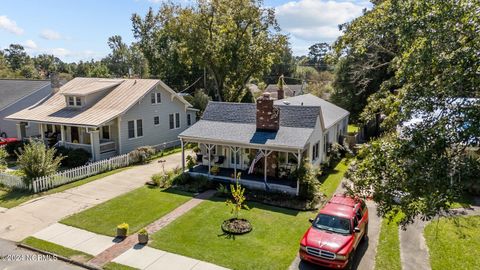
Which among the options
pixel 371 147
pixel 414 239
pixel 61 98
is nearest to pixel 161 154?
pixel 61 98

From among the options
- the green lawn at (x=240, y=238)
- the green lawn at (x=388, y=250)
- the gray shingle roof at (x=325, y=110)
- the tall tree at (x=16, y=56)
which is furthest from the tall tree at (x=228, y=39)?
the tall tree at (x=16, y=56)

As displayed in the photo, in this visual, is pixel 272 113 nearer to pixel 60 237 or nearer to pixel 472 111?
pixel 60 237

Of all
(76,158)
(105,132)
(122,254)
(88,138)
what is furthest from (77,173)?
(122,254)

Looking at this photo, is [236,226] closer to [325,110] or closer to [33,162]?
[33,162]

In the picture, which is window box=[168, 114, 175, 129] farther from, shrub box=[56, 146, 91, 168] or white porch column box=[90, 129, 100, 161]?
shrub box=[56, 146, 91, 168]

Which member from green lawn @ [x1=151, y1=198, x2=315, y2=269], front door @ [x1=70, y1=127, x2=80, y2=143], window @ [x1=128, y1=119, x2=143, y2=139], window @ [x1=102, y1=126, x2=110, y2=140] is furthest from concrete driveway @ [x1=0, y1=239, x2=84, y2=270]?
front door @ [x1=70, y1=127, x2=80, y2=143]
